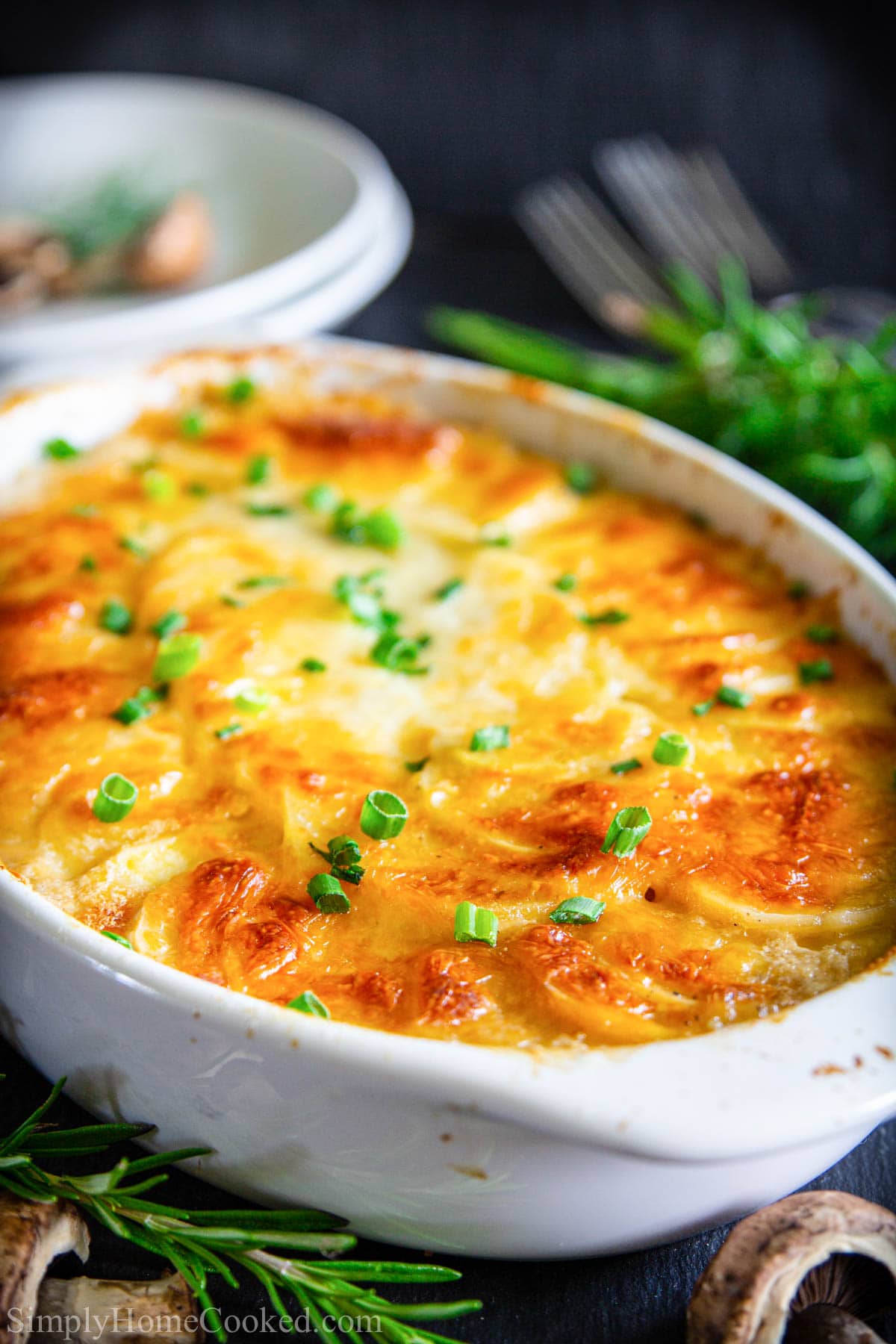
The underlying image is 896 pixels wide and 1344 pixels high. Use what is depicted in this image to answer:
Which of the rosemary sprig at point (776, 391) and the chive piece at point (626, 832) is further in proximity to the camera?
the rosemary sprig at point (776, 391)

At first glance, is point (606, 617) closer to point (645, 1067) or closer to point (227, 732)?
point (227, 732)

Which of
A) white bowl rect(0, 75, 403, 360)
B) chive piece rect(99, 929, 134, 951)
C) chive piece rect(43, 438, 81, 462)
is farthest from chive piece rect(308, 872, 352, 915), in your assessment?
white bowl rect(0, 75, 403, 360)

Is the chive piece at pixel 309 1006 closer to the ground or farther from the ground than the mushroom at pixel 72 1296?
farther from the ground

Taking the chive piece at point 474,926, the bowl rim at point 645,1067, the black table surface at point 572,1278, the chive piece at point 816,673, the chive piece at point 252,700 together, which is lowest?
the black table surface at point 572,1278

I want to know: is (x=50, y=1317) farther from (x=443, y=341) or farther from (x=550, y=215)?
(x=550, y=215)

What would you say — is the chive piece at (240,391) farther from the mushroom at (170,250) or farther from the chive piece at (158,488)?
the mushroom at (170,250)

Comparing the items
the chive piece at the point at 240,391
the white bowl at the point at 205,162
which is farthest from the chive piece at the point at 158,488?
the white bowl at the point at 205,162

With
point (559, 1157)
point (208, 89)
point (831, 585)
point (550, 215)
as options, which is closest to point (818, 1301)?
point (559, 1157)

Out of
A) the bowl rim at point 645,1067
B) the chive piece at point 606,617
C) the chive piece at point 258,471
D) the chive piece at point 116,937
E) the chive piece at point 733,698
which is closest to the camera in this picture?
the bowl rim at point 645,1067
